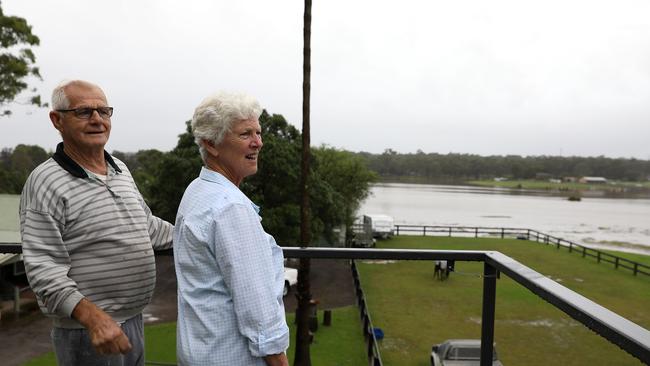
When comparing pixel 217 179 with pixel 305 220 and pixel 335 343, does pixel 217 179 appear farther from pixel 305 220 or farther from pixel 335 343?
pixel 335 343

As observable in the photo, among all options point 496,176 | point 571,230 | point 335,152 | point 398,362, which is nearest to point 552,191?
point 496,176

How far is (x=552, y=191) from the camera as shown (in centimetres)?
10000

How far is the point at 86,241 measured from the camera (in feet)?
4.55

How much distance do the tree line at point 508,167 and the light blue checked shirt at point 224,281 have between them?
9346 cm

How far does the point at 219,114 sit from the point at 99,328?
0.62 metres

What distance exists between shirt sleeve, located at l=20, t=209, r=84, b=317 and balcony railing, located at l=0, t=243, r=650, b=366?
0.72 m

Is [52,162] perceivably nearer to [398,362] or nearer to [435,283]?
[398,362]

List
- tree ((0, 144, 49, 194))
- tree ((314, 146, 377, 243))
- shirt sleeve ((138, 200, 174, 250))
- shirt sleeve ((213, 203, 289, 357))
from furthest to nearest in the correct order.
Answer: tree ((314, 146, 377, 243)) → tree ((0, 144, 49, 194)) → shirt sleeve ((138, 200, 174, 250)) → shirt sleeve ((213, 203, 289, 357))

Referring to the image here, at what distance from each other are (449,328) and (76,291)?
13.4 metres

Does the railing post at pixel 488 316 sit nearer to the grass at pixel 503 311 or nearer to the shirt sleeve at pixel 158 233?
the shirt sleeve at pixel 158 233

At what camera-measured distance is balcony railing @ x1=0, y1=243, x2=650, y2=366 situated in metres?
0.93

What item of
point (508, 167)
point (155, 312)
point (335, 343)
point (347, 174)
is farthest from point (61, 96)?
point (508, 167)

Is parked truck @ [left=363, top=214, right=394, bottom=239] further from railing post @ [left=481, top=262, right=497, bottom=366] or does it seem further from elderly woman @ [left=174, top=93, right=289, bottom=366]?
elderly woman @ [left=174, top=93, right=289, bottom=366]

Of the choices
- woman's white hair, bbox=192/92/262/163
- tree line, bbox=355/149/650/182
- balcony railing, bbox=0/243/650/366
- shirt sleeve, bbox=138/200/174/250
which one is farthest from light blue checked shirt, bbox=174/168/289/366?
tree line, bbox=355/149/650/182
